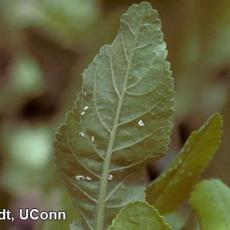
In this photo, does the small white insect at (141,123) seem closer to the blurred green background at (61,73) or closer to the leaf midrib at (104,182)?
the leaf midrib at (104,182)

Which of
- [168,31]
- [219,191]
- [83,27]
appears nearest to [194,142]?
[219,191]

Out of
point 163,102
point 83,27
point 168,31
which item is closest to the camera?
point 163,102

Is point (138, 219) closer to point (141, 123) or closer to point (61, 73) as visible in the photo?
point (141, 123)

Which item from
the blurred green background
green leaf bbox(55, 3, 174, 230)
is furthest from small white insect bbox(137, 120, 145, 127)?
the blurred green background

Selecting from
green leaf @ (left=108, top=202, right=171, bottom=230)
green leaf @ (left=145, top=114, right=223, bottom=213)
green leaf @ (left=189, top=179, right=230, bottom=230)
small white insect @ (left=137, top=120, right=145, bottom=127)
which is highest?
small white insect @ (left=137, top=120, right=145, bottom=127)

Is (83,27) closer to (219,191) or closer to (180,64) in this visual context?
(180,64)

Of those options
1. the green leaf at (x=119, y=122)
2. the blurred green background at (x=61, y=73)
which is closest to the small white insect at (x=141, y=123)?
the green leaf at (x=119, y=122)

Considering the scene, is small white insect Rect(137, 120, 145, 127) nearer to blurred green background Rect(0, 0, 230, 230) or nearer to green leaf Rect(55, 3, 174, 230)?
green leaf Rect(55, 3, 174, 230)
